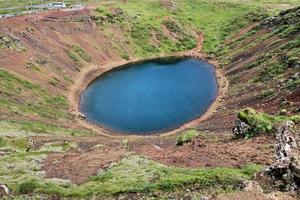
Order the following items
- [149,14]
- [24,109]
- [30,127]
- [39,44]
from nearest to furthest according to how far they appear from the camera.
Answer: [30,127] < [24,109] < [39,44] < [149,14]

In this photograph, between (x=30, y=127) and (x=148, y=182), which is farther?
(x=30, y=127)

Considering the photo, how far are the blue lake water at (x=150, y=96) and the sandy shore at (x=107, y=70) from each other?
1165 mm

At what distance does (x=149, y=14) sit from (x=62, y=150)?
86.0 metres

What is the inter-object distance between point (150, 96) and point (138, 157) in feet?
160

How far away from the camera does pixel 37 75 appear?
88.7m

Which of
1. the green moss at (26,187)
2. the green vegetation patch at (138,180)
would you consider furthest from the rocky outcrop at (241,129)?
the green moss at (26,187)

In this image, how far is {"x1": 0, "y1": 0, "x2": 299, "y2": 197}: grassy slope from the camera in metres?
28.9

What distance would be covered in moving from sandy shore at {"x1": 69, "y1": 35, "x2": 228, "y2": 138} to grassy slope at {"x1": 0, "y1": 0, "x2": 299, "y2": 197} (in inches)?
98.8

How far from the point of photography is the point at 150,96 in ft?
280

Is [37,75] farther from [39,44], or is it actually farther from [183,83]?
[183,83]

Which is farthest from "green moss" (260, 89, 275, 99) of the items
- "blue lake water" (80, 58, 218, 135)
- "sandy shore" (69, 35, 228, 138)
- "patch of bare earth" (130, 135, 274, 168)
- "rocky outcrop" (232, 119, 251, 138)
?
"patch of bare earth" (130, 135, 274, 168)

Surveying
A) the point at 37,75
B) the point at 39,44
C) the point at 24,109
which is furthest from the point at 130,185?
the point at 39,44

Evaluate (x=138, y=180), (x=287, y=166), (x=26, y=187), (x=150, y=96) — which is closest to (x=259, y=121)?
(x=287, y=166)

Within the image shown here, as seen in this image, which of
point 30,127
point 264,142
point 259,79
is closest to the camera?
point 264,142
